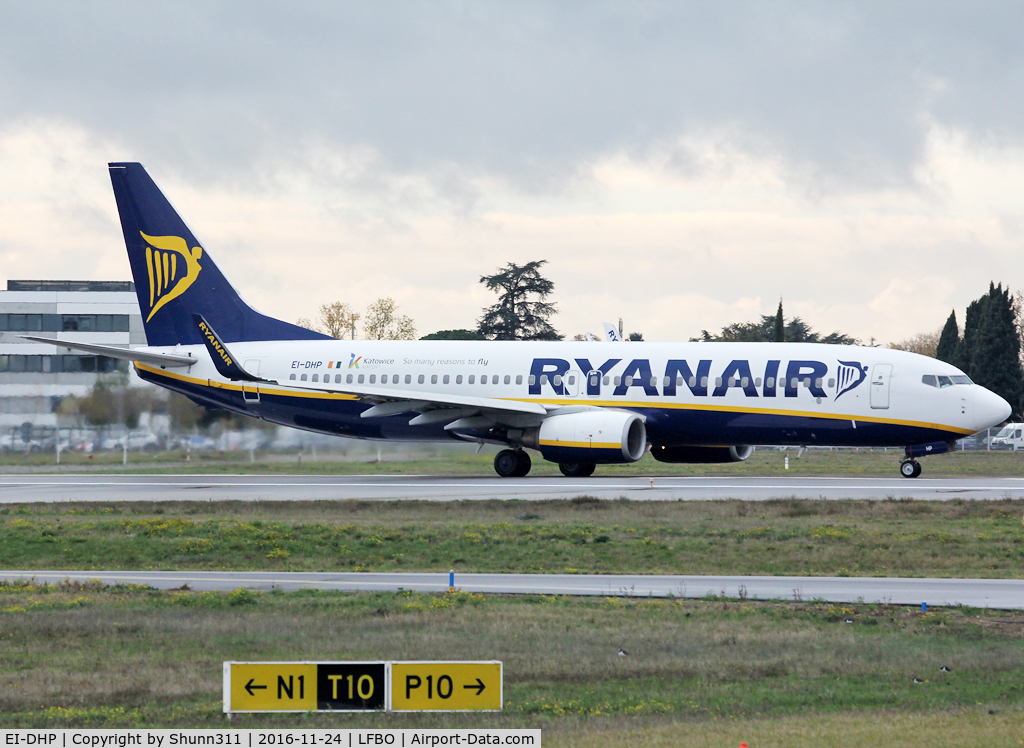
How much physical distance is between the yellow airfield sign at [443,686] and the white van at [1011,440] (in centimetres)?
8369

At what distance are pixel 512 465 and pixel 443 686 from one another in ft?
111

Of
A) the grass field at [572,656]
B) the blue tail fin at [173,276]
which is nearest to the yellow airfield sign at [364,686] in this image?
the grass field at [572,656]

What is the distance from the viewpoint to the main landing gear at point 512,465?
4262 cm

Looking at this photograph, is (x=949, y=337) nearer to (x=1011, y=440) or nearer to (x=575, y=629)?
(x=1011, y=440)

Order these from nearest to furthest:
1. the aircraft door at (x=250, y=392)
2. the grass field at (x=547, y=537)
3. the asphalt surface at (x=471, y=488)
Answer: the grass field at (x=547, y=537)
the asphalt surface at (x=471, y=488)
the aircraft door at (x=250, y=392)

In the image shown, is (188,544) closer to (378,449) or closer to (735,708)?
(735,708)

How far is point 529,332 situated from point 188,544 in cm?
8544

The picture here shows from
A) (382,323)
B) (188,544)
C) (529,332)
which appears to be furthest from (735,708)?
(382,323)

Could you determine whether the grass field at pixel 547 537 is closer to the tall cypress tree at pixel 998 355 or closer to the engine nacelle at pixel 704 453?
the engine nacelle at pixel 704 453

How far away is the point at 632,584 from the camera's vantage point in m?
18.9

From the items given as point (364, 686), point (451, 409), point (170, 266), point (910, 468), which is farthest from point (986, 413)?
point (364, 686)

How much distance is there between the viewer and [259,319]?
4825 centimetres

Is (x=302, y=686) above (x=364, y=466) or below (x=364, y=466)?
above

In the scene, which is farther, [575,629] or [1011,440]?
[1011,440]
